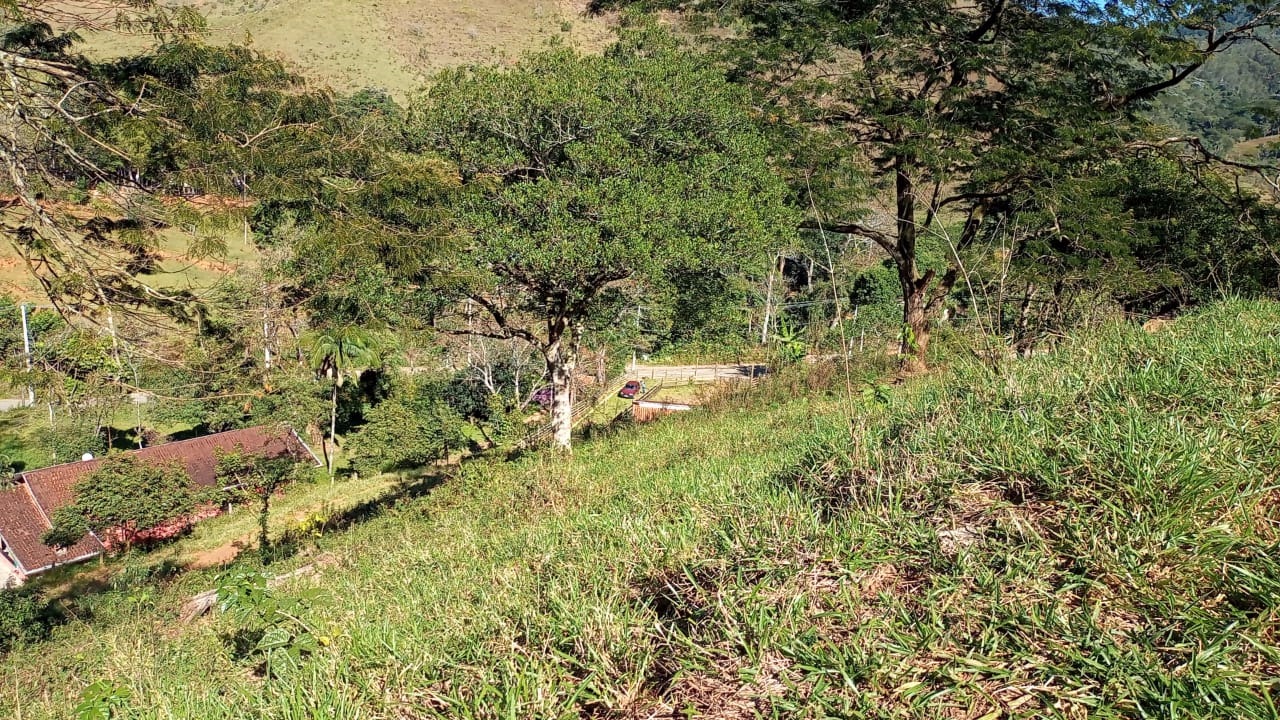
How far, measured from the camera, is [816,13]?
33.9ft

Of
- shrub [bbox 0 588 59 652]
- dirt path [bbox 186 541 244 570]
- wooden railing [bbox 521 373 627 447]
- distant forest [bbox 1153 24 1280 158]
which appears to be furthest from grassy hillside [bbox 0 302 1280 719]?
dirt path [bbox 186 541 244 570]

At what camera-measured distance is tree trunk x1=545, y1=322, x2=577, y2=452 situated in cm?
1077

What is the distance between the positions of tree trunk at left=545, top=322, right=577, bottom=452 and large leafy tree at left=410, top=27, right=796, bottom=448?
1.0 inches

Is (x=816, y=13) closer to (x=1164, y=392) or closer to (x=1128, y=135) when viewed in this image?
(x=1128, y=135)

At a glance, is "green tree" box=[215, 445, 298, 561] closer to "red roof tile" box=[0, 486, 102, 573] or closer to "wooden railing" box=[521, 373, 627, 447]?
"red roof tile" box=[0, 486, 102, 573]

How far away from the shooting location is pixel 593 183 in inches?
376

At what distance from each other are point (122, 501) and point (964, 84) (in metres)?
21.6

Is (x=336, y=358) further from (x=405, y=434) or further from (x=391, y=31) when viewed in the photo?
(x=391, y=31)

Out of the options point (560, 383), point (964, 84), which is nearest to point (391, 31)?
point (560, 383)

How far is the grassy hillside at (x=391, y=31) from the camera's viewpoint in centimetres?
7119

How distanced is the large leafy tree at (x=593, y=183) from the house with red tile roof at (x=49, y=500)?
625 inches

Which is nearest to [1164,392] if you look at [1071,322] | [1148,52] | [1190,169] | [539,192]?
[1071,322]

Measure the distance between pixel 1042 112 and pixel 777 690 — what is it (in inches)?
401

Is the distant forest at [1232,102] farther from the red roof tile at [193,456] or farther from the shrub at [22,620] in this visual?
the red roof tile at [193,456]
